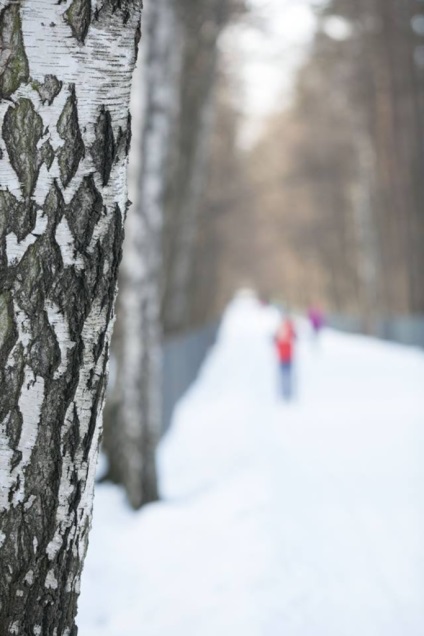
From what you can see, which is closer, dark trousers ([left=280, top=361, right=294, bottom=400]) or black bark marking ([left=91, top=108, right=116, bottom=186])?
black bark marking ([left=91, top=108, right=116, bottom=186])

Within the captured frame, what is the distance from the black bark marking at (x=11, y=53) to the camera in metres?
1.89

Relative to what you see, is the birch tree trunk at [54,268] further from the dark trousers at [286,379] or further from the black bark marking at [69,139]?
the dark trousers at [286,379]

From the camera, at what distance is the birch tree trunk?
6.33ft

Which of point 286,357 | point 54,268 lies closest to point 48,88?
point 54,268

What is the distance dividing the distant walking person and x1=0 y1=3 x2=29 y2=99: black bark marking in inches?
521

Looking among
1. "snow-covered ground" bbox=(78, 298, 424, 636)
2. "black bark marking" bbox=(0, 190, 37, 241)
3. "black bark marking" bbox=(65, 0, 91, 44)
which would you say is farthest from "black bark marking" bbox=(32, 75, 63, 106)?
"snow-covered ground" bbox=(78, 298, 424, 636)

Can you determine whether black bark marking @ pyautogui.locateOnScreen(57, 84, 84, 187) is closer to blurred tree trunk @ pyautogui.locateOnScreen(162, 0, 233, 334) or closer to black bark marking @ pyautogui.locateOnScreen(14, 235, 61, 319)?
black bark marking @ pyautogui.locateOnScreen(14, 235, 61, 319)

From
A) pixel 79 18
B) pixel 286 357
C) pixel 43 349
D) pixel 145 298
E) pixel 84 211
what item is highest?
pixel 79 18

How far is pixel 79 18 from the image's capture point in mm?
1951

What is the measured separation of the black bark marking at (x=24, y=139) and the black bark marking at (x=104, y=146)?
13 centimetres

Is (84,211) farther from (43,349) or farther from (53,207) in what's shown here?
(43,349)

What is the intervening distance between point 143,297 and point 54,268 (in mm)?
5602

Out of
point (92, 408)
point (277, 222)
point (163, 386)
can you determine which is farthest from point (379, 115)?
point (92, 408)

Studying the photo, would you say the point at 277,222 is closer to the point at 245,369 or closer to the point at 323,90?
the point at 323,90
